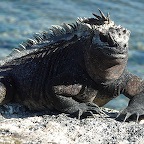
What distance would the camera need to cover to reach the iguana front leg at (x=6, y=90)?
23.1ft

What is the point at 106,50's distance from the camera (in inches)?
233

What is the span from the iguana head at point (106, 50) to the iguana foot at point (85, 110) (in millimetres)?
345

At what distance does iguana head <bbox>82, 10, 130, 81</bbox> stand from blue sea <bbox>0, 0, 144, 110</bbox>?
5.91m

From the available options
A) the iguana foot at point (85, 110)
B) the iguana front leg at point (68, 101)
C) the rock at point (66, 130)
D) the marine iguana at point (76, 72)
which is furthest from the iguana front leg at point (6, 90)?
the iguana foot at point (85, 110)

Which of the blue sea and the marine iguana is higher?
the marine iguana

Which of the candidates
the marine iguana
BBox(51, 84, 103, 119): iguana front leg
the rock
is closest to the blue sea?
the marine iguana

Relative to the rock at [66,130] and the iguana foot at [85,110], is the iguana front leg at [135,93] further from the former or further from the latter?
the iguana foot at [85,110]

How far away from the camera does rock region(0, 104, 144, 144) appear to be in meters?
5.71

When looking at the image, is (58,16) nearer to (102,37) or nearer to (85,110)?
(85,110)

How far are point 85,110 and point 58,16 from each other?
954 cm

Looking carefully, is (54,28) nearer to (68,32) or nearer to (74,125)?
(68,32)

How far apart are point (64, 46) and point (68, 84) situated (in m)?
0.57

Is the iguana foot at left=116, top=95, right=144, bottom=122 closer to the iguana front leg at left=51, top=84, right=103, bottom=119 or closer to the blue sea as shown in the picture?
the iguana front leg at left=51, top=84, right=103, bottom=119

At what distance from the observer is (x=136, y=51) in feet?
43.0
